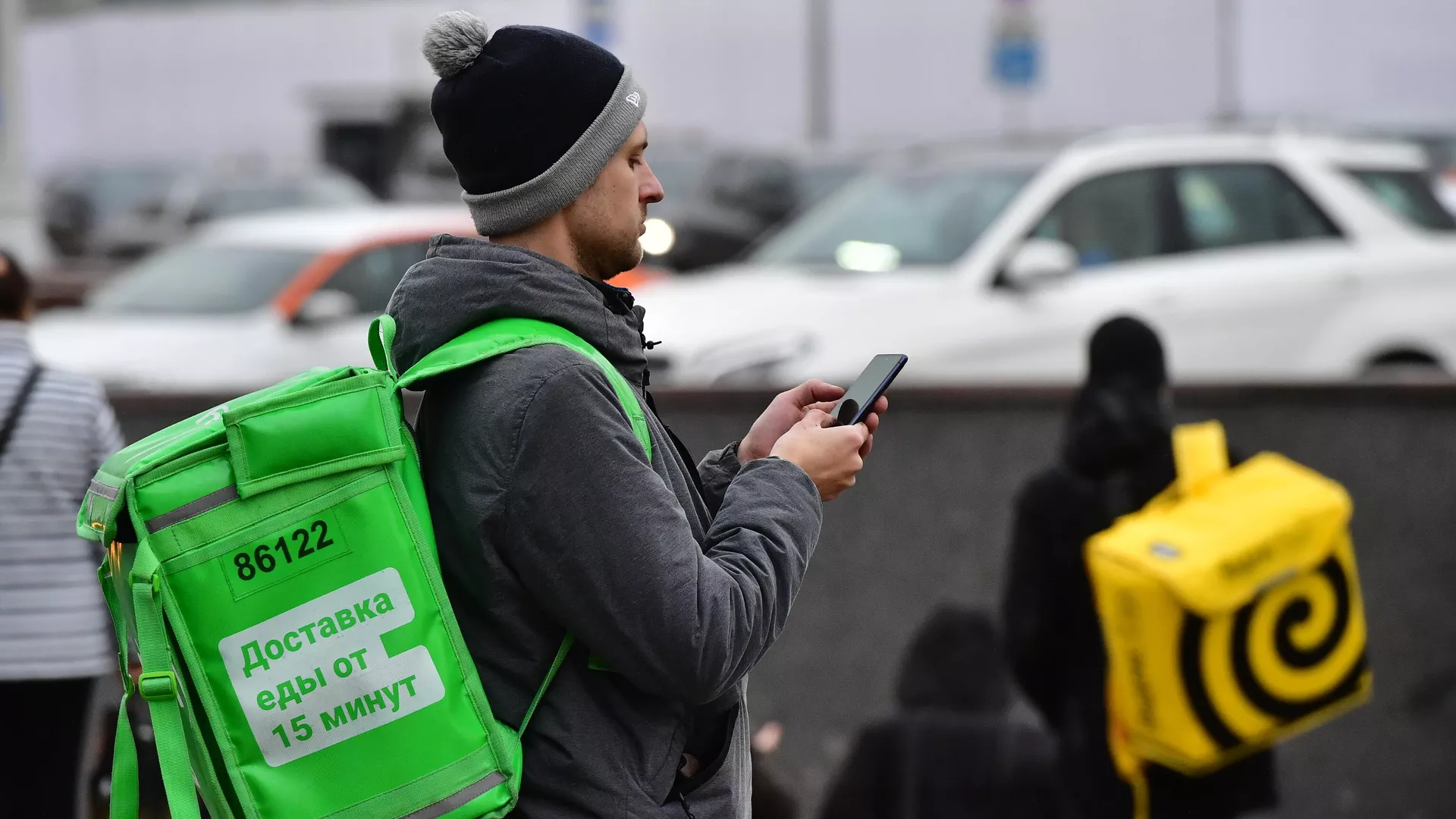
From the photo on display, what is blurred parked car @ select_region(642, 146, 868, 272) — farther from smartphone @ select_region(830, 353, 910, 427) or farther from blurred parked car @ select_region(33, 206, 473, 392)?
smartphone @ select_region(830, 353, 910, 427)

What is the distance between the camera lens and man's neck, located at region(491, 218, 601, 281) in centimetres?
218

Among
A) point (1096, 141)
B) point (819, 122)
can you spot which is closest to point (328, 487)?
point (1096, 141)

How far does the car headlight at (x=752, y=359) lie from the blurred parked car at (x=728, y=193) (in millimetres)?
8658

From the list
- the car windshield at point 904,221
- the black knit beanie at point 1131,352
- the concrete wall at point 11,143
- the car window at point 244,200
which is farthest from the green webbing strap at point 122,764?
the car window at point 244,200

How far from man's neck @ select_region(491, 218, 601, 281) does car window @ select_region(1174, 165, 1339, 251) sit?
6.77m

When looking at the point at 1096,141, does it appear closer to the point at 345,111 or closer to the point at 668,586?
the point at 668,586

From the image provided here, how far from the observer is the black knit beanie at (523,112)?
83.3 inches

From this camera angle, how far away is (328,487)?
2004 mm

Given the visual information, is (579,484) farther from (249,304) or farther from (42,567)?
(249,304)

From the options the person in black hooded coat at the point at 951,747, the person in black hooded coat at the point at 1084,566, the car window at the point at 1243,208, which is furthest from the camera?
the car window at the point at 1243,208

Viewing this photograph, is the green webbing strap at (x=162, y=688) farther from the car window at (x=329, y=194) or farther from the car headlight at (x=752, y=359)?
the car window at (x=329, y=194)

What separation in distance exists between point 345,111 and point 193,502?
31.9 m

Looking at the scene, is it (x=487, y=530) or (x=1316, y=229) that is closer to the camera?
(x=487, y=530)

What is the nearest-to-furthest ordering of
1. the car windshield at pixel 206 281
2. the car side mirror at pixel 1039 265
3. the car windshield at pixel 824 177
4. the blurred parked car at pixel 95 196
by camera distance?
1. the car side mirror at pixel 1039 265
2. the car windshield at pixel 206 281
3. the car windshield at pixel 824 177
4. the blurred parked car at pixel 95 196
